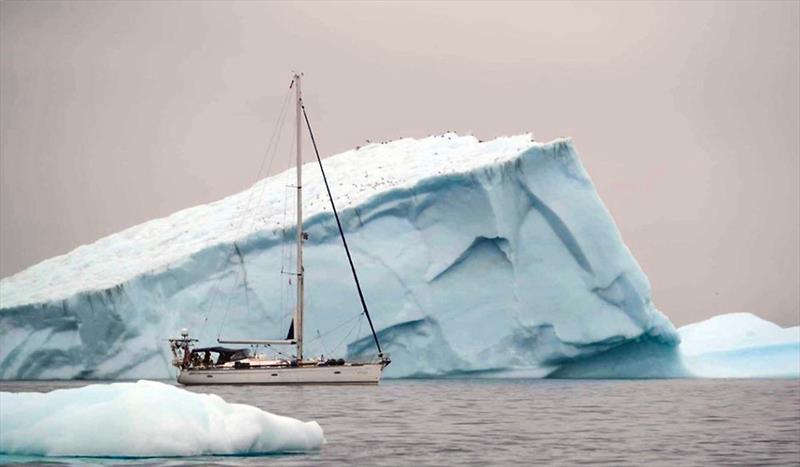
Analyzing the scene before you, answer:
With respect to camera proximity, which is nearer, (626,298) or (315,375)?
(315,375)

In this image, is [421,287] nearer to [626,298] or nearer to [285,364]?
[285,364]

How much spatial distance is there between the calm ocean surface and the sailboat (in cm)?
74

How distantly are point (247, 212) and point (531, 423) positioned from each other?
22140 mm

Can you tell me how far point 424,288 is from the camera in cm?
3819

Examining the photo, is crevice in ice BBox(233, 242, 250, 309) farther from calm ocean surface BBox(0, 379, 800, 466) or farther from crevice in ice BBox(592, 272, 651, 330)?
crevice in ice BBox(592, 272, 651, 330)

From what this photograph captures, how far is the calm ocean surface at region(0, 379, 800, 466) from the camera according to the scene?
16.7 meters

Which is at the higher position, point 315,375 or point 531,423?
point 315,375

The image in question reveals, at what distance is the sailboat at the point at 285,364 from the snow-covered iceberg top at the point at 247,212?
2.67 m

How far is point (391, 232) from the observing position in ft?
129

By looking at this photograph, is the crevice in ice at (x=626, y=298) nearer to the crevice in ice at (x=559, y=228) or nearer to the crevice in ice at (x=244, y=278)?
the crevice in ice at (x=559, y=228)

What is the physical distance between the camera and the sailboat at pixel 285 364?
36.0 metres

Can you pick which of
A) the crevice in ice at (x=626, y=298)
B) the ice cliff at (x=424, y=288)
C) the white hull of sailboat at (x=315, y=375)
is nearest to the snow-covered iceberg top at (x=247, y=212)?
the ice cliff at (x=424, y=288)

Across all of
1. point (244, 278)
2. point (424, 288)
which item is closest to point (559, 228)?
point (424, 288)

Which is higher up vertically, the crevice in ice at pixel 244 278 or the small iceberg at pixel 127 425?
the crevice in ice at pixel 244 278
